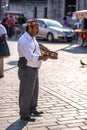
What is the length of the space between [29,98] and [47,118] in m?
0.56

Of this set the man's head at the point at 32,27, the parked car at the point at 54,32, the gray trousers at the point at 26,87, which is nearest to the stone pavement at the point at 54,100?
the gray trousers at the point at 26,87

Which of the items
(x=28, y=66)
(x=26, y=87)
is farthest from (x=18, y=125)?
(x=28, y=66)

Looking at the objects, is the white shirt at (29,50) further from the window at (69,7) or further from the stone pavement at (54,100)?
the window at (69,7)

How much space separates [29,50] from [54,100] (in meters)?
2.31

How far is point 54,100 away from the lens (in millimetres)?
8766

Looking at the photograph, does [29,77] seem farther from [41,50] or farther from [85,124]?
[85,124]

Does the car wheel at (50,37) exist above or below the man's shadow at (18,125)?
below

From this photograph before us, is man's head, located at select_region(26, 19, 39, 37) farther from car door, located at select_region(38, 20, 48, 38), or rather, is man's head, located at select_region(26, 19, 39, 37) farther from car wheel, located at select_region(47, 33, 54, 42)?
car door, located at select_region(38, 20, 48, 38)

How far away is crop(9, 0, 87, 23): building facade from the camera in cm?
4212

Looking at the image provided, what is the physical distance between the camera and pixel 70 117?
738 centimetres

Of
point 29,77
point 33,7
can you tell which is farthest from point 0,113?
point 33,7

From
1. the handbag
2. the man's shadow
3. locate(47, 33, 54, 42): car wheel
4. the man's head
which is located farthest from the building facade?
the man's shadow

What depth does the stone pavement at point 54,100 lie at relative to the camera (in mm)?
6914

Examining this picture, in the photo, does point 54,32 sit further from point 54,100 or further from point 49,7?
point 49,7
